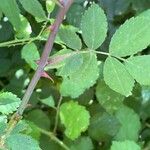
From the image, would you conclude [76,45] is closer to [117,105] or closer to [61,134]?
[117,105]

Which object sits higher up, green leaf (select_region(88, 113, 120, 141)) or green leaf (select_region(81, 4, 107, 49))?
green leaf (select_region(81, 4, 107, 49))

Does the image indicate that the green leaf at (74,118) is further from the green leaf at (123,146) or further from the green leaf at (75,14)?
the green leaf at (75,14)

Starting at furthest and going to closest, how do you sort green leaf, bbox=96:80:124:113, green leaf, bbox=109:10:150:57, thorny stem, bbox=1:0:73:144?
green leaf, bbox=96:80:124:113 < green leaf, bbox=109:10:150:57 < thorny stem, bbox=1:0:73:144

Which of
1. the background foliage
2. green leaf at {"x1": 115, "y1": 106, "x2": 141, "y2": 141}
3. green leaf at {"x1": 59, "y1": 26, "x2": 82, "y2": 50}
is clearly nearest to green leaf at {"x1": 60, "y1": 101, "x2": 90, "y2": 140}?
the background foliage

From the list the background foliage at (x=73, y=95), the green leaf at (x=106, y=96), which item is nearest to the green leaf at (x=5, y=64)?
the background foliage at (x=73, y=95)

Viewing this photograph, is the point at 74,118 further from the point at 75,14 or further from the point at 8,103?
the point at 8,103

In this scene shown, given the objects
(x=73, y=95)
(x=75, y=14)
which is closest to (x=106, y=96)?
(x=73, y=95)

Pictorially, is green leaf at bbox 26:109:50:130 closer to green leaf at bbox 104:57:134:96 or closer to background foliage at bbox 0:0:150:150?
background foliage at bbox 0:0:150:150
